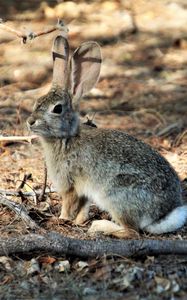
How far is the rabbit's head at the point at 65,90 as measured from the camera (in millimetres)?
5355

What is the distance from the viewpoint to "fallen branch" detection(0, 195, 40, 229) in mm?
5051

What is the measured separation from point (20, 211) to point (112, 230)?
0.69 metres

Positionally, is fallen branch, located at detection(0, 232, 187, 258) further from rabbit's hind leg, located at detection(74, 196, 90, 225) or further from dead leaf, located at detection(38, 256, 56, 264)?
rabbit's hind leg, located at detection(74, 196, 90, 225)

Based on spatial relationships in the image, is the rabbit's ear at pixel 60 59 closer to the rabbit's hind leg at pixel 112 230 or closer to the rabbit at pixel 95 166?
the rabbit at pixel 95 166

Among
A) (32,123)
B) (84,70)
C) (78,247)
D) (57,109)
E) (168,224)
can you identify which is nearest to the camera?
(78,247)

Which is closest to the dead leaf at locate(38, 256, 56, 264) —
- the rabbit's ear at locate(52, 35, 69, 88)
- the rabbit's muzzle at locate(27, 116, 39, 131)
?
the rabbit's muzzle at locate(27, 116, 39, 131)

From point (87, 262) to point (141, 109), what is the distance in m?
3.95

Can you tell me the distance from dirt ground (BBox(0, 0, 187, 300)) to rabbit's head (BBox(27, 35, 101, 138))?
0.66m

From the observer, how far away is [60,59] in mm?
5754

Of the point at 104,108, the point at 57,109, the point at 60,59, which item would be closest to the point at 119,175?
the point at 57,109

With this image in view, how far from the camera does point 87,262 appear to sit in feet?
14.9

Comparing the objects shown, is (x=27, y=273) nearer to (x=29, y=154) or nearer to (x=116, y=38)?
(x=29, y=154)

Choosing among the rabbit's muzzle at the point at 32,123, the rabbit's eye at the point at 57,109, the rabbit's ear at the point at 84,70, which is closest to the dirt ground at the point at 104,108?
the rabbit's muzzle at the point at 32,123

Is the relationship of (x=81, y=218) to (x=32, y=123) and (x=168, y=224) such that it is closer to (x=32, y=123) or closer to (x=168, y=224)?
(x=168, y=224)
